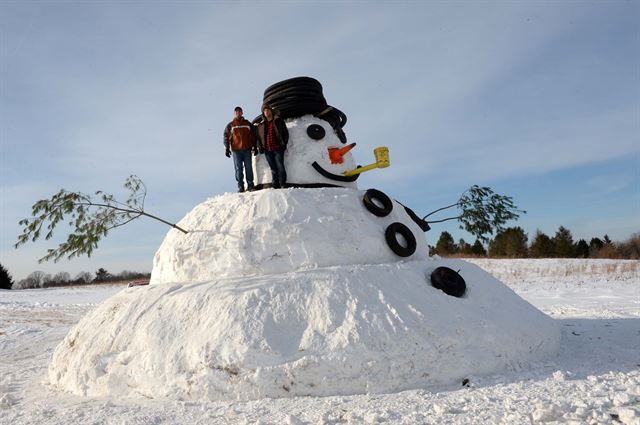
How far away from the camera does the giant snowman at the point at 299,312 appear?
12.6 ft

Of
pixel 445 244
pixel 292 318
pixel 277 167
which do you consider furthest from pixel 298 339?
pixel 445 244

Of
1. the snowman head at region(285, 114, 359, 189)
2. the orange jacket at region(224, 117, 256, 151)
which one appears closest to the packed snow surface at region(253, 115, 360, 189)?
the snowman head at region(285, 114, 359, 189)

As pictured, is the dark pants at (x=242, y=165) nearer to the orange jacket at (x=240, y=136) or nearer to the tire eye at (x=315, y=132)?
the orange jacket at (x=240, y=136)

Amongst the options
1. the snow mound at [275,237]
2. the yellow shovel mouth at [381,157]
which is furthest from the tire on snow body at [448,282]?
the yellow shovel mouth at [381,157]

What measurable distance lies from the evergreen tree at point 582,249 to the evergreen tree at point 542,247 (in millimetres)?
2112

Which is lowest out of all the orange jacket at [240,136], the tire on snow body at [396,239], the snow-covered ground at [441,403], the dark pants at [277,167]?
the snow-covered ground at [441,403]

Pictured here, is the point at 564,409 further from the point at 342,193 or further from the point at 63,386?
the point at 63,386

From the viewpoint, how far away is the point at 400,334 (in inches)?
159

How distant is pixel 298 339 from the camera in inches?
156

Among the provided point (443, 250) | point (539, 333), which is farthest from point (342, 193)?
point (443, 250)

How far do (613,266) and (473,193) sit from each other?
61.3 feet

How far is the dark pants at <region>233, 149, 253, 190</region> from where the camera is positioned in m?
5.84

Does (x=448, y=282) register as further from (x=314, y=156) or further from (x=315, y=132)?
(x=315, y=132)

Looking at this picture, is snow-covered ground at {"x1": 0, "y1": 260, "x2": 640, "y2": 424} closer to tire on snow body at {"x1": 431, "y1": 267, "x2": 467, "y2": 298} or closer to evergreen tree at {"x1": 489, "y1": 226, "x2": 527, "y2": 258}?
tire on snow body at {"x1": 431, "y1": 267, "x2": 467, "y2": 298}
